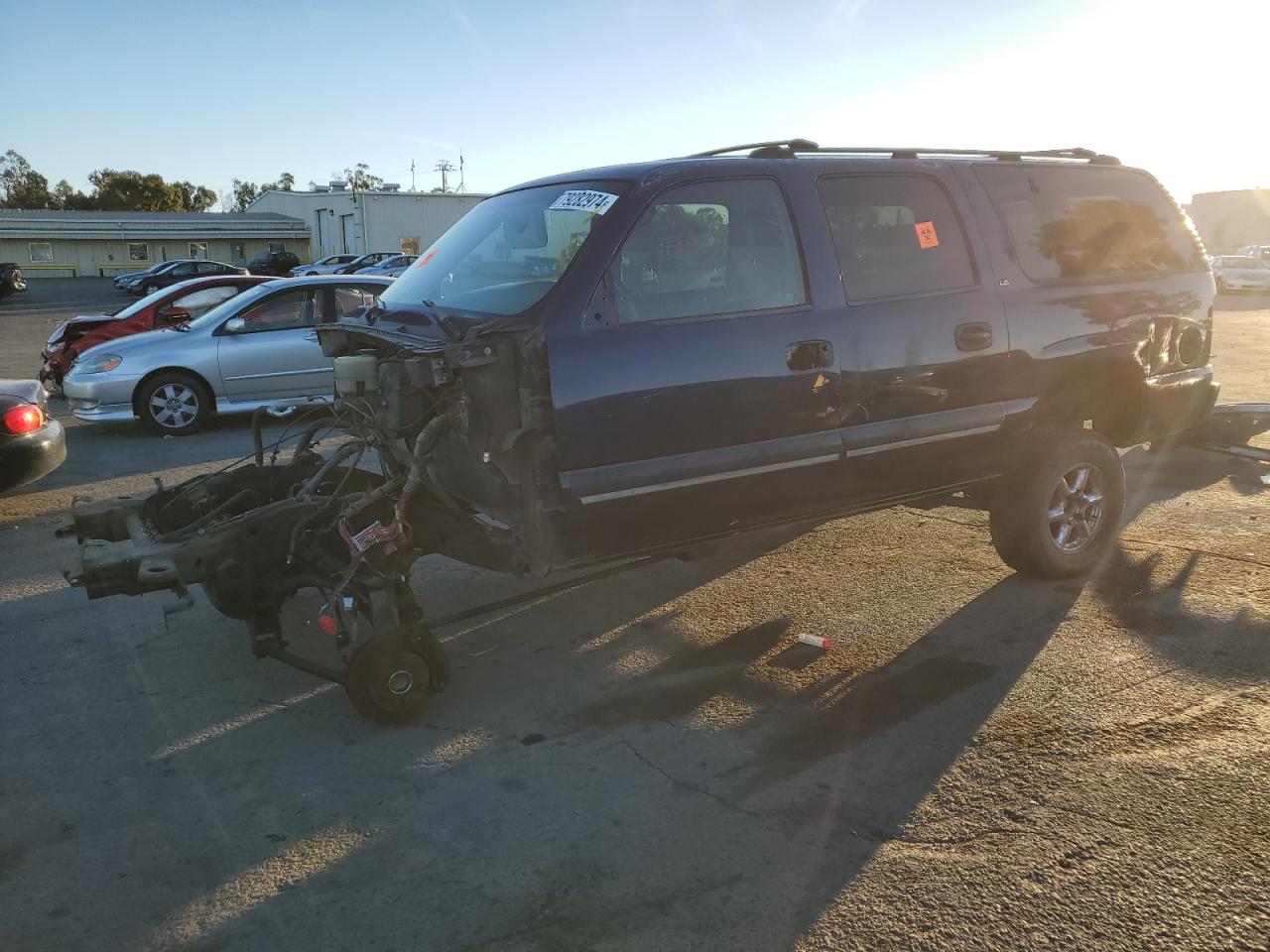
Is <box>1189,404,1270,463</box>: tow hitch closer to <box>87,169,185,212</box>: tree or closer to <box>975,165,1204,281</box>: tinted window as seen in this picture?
<box>975,165,1204,281</box>: tinted window

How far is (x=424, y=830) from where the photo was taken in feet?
10.7

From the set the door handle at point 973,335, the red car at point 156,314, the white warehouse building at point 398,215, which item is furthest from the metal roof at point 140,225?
the door handle at point 973,335

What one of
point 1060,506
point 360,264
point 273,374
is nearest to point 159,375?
point 273,374

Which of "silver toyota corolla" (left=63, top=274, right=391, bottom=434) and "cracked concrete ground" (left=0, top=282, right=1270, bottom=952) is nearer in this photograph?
"cracked concrete ground" (left=0, top=282, right=1270, bottom=952)

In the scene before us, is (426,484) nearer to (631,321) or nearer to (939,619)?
(631,321)

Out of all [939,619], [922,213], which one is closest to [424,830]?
[939,619]

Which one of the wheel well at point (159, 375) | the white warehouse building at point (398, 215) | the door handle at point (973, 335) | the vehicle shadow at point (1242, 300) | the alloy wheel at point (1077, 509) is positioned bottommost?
the alloy wheel at point (1077, 509)

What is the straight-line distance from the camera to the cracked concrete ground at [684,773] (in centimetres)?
283

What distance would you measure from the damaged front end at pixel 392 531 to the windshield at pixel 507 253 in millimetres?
338

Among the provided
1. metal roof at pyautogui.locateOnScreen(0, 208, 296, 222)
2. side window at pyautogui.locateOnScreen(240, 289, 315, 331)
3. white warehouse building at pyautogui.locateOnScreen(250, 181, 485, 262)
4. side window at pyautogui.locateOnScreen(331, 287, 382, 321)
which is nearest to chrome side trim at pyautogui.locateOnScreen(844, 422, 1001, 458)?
side window at pyautogui.locateOnScreen(331, 287, 382, 321)

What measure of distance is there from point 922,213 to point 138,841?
13.9 ft

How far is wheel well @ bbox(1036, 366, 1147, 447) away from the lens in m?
5.25

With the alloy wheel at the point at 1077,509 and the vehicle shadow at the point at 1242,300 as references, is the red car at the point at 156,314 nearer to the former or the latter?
the alloy wheel at the point at 1077,509

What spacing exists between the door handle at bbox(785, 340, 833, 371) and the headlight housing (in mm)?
8572
